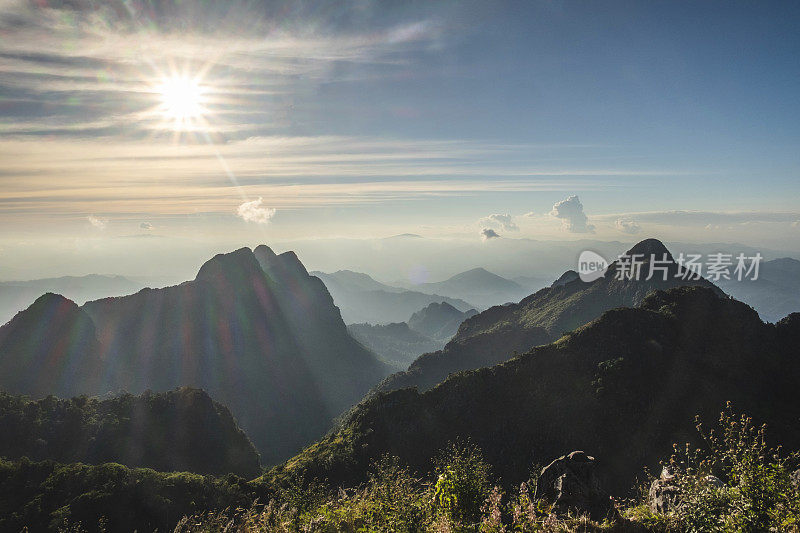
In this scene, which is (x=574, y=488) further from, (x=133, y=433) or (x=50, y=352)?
(x=50, y=352)

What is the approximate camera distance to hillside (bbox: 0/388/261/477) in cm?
7394

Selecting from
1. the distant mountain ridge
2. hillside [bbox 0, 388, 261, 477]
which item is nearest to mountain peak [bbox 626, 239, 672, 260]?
the distant mountain ridge

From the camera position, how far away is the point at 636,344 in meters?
70.6

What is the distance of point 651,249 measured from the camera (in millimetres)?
168500

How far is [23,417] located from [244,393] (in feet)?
297

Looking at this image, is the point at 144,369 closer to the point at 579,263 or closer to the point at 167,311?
the point at 167,311

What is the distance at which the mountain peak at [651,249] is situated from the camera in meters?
164

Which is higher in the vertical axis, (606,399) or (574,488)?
(574,488)

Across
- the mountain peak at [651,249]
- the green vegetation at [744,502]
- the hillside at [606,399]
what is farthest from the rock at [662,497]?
the mountain peak at [651,249]

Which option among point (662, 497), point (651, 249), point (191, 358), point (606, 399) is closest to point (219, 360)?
point (191, 358)

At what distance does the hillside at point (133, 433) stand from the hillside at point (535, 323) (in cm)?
5903

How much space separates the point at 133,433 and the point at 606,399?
95.7 m

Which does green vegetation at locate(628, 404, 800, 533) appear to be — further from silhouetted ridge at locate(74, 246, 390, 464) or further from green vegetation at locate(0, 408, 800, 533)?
silhouetted ridge at locate(74, 246, 390, 464)

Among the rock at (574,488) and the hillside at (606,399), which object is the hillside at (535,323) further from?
the rock at (574,488)
